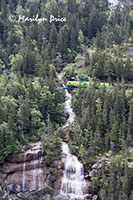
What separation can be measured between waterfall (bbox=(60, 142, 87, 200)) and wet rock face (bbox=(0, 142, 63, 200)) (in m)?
1.34

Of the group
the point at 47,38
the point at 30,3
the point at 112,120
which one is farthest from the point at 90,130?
the point at 30,3

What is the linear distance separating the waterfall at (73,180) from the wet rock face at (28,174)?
1344 millimetres

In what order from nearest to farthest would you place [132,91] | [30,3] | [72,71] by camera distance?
[132,91] → [72,71] → [30,3]

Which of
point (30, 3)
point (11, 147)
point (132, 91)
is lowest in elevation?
point (11, 147)

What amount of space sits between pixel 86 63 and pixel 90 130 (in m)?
36.5

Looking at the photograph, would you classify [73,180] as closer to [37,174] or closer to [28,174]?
[37,174]

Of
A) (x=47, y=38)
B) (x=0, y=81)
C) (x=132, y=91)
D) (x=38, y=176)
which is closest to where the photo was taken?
(x=38, y=176)

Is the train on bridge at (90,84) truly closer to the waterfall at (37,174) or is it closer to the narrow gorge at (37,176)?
the narrow gorge at (37,176)

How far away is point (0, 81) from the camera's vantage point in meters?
121

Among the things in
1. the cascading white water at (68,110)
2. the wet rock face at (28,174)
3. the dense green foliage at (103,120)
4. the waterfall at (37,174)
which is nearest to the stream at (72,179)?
the wet rock face at (28,174)

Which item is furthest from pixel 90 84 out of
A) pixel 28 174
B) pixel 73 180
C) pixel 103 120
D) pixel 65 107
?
pixel 28 174

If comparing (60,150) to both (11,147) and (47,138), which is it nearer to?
(47,138)

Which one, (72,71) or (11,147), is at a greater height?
(72,71)

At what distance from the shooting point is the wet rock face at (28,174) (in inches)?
3708
